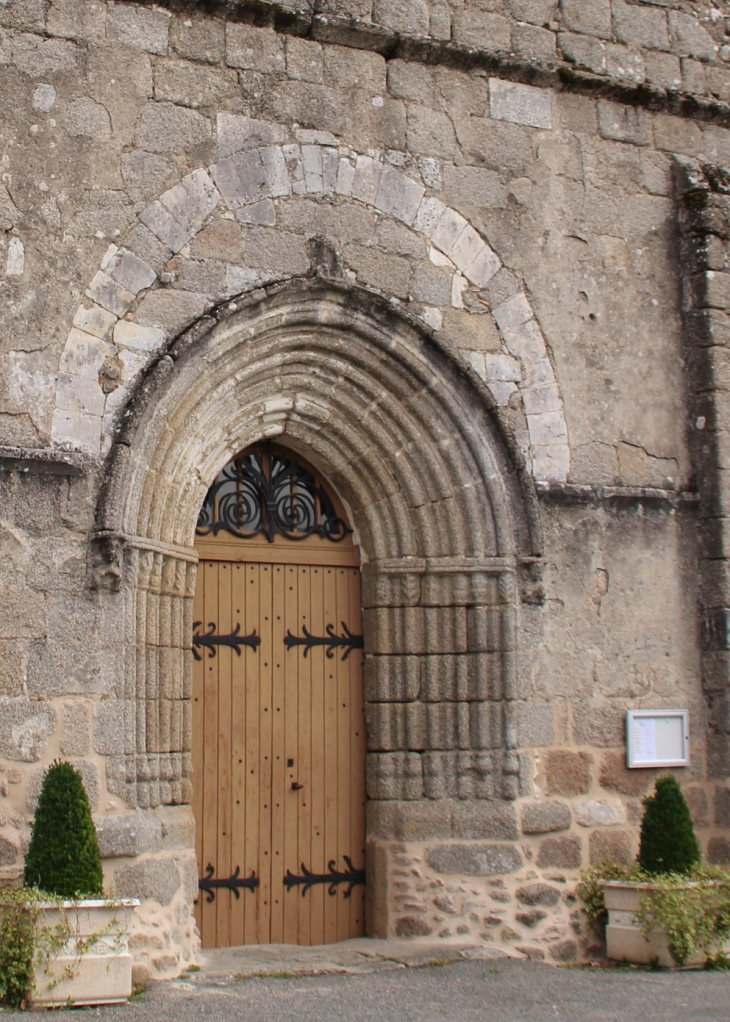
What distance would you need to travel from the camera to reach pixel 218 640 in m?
6.73

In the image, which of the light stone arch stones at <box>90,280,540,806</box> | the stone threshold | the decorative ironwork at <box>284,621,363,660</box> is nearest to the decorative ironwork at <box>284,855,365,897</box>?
the stone threshold

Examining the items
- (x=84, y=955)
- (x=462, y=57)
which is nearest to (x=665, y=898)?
(x=84, y=955)

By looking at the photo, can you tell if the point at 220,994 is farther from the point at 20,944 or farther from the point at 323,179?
the point at 323,179

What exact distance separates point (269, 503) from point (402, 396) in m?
0.92

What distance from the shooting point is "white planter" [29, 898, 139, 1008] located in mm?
5098

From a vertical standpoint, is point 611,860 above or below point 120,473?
below

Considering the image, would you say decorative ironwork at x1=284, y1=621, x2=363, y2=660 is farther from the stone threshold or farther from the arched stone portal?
the stone threshold

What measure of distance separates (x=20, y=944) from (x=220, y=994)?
89cm

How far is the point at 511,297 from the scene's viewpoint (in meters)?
7.09

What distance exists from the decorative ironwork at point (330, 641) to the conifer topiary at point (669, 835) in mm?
1741

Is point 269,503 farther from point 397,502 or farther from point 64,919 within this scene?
point 64,919

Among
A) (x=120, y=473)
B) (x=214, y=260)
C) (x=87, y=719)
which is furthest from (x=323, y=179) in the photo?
(x=87, y=719)

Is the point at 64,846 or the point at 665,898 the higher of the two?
the point at 64,846

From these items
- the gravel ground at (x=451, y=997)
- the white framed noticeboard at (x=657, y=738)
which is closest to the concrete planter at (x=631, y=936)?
the gravel ground at (x=451, y=997)
